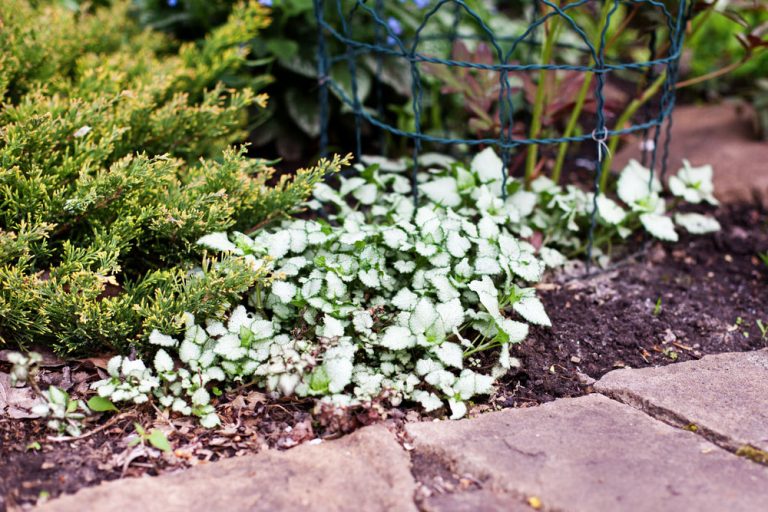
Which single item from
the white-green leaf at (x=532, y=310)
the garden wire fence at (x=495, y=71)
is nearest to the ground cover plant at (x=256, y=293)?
the white-green leaf at (x=532, y=310)

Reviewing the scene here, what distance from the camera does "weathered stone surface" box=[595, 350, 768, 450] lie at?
1.85 m

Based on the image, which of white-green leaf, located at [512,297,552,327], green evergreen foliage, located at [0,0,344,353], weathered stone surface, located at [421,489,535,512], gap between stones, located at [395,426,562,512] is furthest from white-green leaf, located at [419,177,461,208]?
weathered stone surface, located at [421,489,535,512]

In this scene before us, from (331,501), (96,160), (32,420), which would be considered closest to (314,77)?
(96,160)

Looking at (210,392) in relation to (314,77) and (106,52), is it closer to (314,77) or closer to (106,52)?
(314,77)

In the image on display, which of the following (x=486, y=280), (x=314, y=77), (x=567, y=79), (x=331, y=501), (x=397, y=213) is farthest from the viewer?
(x=314, y=77)

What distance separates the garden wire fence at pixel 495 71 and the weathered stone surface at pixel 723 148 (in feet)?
0.49

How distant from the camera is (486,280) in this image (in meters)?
2.21

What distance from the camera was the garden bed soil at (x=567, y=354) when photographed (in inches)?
70.0

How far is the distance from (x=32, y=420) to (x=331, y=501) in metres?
0.88

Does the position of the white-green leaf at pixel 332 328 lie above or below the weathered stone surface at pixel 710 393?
above

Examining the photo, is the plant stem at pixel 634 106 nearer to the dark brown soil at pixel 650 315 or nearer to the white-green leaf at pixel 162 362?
the dark brown soil at pixel 650 315

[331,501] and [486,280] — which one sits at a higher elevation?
[486,280]

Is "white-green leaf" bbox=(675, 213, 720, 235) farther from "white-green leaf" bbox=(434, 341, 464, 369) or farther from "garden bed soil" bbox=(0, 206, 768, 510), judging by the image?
"white-green leaf" bbox=(434, 341, 464, 369)

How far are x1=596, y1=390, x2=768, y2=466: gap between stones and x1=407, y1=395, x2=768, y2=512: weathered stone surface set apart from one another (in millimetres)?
44
